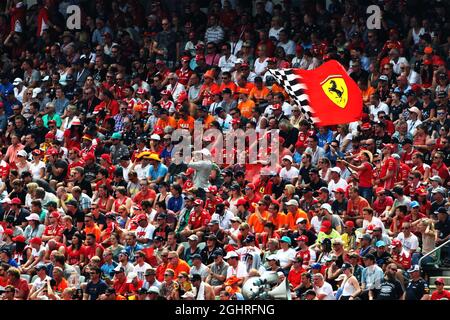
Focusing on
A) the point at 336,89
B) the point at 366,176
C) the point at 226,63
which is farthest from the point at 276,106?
the point at 366,176

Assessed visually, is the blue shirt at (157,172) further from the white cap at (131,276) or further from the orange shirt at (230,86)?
the white cap at (131,276)

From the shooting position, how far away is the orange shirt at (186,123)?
1093 inches

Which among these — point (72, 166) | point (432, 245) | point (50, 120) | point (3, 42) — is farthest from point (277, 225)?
point (3, 42)

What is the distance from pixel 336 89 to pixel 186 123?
2.64 m

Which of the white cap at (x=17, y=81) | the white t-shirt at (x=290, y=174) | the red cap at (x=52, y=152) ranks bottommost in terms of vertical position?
the white t-shirt at (x=290, y=174)

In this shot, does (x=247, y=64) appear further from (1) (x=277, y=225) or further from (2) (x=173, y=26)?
(1) (x=277, y=225)

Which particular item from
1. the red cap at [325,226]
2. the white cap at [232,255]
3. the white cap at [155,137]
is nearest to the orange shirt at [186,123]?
the white cap at [155,137]

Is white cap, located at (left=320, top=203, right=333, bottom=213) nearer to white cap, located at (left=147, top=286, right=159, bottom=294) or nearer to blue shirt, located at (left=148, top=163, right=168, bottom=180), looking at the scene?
white cap, located at (left=147, top=286, right=159, bottom=294)

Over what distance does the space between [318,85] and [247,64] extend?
2.36 meters

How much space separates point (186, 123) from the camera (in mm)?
27844

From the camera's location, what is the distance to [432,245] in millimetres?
23453

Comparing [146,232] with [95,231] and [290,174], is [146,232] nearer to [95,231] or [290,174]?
[95,231]

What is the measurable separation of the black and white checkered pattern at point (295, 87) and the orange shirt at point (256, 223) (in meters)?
2.81

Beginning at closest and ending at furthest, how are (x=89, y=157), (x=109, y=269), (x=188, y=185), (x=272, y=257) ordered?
(x=272, y=257), (x=109, y=269), (x=188, y=185), (x=89, y=157)
